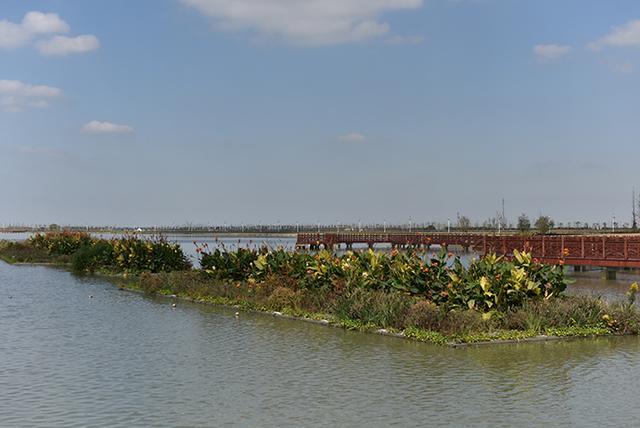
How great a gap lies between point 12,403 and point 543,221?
9145cm

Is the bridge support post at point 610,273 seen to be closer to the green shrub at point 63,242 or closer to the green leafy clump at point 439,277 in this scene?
the green leafy clump at point 439,277

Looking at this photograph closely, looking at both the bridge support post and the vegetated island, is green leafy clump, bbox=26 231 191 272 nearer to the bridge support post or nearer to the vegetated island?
the vegetated island

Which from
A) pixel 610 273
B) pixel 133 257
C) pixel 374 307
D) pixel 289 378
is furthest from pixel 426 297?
pixel 610 273

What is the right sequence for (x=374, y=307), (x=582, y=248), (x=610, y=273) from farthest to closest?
1. (x=582, y=248)
2. (x=610, y=273)
3. (x=374, y=307)

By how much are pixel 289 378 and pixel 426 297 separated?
20.9 feet

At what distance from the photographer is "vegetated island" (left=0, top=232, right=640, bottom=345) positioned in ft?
48.3

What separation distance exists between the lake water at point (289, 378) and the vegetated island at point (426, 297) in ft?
2.38

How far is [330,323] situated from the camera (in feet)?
54.1

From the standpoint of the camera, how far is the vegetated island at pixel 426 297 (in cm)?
1472

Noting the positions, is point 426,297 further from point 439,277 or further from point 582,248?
point 582,248

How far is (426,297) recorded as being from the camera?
16438 millimetres

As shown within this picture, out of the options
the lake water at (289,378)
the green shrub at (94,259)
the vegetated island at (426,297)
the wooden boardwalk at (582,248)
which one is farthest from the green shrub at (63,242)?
the lake water at (289,378)

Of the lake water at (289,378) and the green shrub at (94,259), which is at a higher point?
→ the green shrub at (94,259)

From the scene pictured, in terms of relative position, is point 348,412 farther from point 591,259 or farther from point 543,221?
point 543,221
